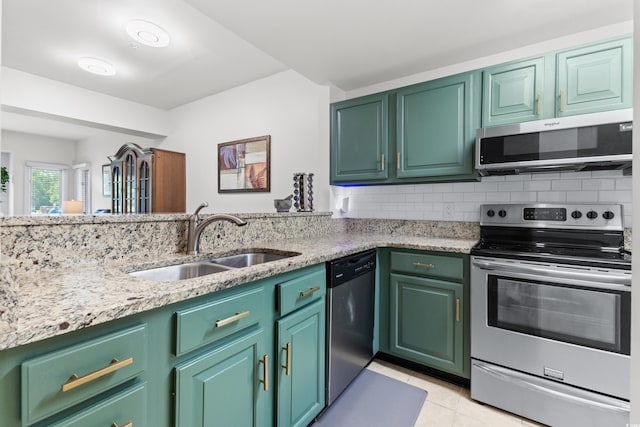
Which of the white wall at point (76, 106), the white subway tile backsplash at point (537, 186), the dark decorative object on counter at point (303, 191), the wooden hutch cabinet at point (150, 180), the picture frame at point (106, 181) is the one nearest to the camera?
the white subway tile backsplash at point (537, 186)

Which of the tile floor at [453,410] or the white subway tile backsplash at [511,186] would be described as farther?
the white subway tile backsplash at [511,186]

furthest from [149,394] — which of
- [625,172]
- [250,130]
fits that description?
[250,130]

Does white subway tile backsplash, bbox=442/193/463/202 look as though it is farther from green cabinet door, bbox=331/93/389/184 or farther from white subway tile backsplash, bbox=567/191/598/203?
white subway tile backsplash, bbox=567/191/598/203

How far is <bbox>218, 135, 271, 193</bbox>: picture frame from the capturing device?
337 centimetres

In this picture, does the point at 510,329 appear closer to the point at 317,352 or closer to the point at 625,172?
the point at 317,352

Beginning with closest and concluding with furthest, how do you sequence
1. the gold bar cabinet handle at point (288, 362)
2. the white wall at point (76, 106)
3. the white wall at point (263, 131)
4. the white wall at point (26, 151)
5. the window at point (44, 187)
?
the gold bar cabinet handle at point (288, 362)
the white wall at point (263, 131)
the white wall at point (76, 106)
the white wall at point (26, 151)
the window at point (44, 187)

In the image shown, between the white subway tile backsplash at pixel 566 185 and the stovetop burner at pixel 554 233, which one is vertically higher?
the white subway tile backsplash at pixel 566 185

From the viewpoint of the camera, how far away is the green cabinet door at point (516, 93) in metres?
1.87

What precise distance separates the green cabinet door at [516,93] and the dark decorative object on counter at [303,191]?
1.39m

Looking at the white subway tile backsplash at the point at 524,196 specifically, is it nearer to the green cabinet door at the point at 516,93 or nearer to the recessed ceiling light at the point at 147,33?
the green cabinet door at the point at 516,93

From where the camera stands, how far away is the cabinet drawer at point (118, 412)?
Result: 74 cm

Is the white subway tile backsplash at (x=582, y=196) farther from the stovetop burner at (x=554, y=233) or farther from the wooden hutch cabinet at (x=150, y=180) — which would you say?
the wooden hutch cabinet at (x=150, y=180)

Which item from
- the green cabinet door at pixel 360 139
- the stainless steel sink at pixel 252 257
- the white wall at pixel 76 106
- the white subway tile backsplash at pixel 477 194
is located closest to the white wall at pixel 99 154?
the white wall at pixel 76 106

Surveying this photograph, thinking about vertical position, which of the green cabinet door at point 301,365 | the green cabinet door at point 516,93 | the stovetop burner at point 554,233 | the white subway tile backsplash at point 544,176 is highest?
the green cabinet door at point 516,93
